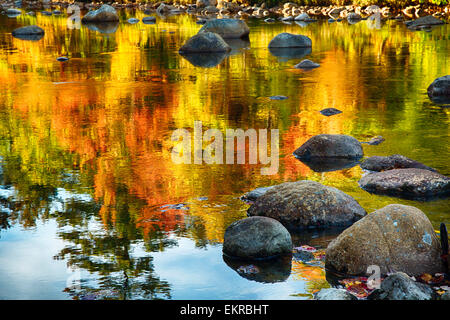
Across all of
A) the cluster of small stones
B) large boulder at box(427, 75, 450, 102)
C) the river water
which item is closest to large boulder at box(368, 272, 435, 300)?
the river water

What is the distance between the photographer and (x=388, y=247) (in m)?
6.09

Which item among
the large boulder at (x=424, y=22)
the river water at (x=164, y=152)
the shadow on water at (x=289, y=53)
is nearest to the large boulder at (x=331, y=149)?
the river water at (x=164, y=152)

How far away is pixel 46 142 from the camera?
35.6 feet

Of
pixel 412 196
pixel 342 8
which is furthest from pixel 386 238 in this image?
pixel 342 8

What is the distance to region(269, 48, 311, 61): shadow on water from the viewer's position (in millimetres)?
20430

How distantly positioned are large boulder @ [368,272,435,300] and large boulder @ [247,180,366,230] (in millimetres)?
1695

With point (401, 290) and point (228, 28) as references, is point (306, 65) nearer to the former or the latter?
point (228, 28)

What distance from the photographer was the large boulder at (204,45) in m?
22.2

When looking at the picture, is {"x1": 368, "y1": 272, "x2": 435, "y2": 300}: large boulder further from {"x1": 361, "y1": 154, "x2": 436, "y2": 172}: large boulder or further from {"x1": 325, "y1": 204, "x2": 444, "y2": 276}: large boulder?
{"x1": 361, "y1": 154, "x2": 436, "y2": 172}: large boulder

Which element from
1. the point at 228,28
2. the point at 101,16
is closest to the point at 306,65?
the point at 228,28

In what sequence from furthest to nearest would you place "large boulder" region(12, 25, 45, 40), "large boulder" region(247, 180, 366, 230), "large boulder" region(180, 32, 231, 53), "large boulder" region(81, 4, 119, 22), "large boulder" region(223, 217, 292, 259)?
"large boulder" region(81, 4, 119, 22) < "large boulder" region(12, 25, 45, 40) < "large boulder" region(180, 32, 231, 53) < "large boulder" region(247, 180, 366, 230) < "large boulder" region(223, 217, 292, 259)

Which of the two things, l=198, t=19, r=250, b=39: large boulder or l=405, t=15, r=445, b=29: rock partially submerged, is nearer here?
l=198, t=19, r=250, b=39: large boulder

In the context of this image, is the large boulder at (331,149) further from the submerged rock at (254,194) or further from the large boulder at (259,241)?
the large boulder at (259,241)

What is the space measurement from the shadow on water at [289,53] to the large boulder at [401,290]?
49.3 ft
